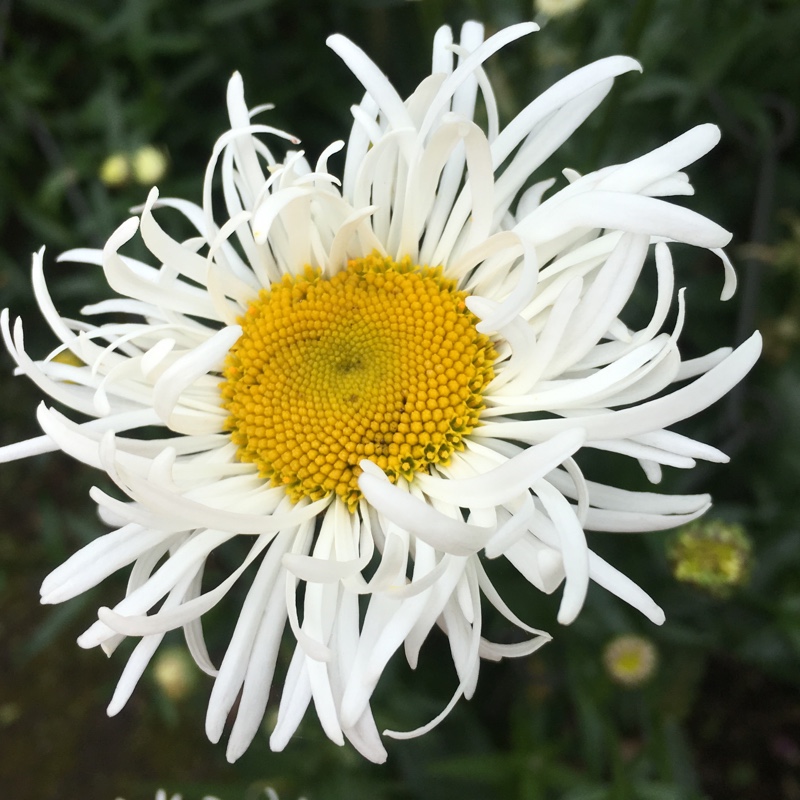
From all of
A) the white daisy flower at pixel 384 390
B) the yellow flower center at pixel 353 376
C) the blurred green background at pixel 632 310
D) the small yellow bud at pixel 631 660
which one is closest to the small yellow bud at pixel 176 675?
the blurred green background at pixel 632 310

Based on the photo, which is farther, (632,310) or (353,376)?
(632,310)

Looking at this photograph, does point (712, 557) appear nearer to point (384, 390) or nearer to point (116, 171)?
point (384, 390)

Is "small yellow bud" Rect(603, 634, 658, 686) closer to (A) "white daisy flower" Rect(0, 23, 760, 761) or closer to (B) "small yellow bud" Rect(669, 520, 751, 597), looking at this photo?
(B) "small yellow bud" Rect(669, 520, 751, 597)

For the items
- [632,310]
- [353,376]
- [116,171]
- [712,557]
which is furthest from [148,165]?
[712,557]

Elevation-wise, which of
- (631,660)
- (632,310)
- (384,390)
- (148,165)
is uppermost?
(148,165)

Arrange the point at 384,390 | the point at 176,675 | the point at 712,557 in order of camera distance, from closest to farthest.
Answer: the point at 384,390 < the point at 712,557 < the point at 176,675

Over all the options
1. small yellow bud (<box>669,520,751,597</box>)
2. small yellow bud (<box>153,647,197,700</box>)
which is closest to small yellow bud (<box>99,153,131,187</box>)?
small yellow bud (<box>153,647,197,700</box>)
